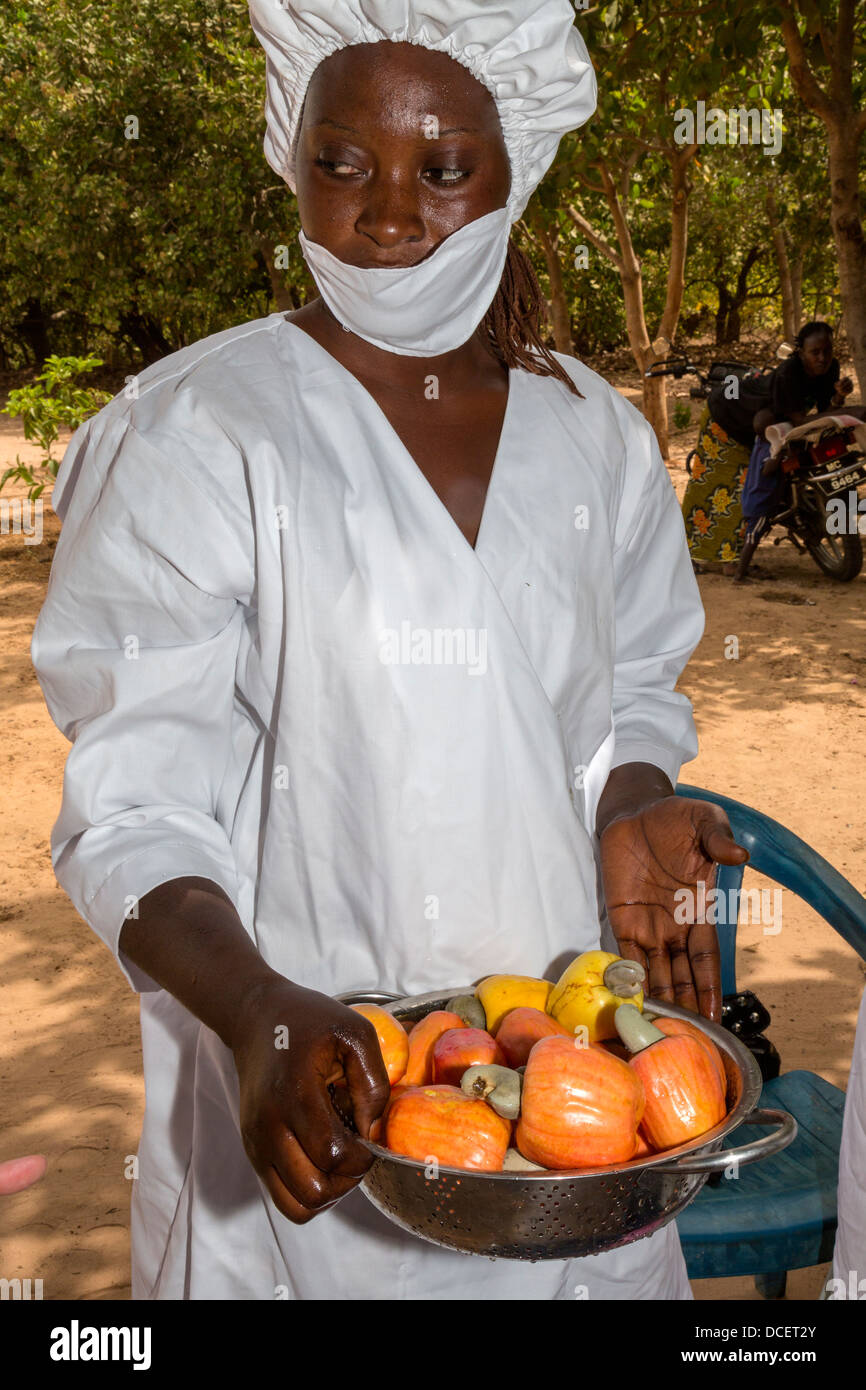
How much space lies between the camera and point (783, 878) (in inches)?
104

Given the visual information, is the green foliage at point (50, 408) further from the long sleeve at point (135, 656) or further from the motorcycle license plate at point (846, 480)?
the long sleeve at point (135, 656)

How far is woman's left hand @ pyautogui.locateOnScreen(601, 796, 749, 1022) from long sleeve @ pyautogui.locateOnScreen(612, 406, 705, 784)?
0.41 ft

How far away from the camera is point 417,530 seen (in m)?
1.34

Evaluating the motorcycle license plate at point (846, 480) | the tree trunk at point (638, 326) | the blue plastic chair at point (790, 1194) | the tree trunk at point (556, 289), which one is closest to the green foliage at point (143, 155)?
the tree trunk at point (556, 289)

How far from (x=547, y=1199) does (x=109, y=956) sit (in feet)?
10.6

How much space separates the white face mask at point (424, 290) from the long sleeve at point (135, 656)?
9.9 inches

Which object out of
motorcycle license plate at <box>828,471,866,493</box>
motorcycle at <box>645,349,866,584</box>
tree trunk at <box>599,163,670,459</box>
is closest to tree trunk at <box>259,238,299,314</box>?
tree trunk at <box>599,163,670,459</box>

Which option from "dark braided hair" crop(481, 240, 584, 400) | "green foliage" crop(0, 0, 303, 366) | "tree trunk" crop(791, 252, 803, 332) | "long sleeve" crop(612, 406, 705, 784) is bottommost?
"long sleeve" crop(612, 406, 705, 784)

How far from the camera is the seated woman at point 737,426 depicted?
763 cm

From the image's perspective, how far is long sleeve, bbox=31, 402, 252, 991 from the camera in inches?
48.8

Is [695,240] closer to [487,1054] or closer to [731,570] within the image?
[731,570]

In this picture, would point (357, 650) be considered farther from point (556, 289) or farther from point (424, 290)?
point (556, 289)

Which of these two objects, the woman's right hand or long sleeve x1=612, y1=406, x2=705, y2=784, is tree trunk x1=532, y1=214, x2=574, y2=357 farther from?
the woman's right hand

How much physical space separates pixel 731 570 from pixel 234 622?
288 inches
